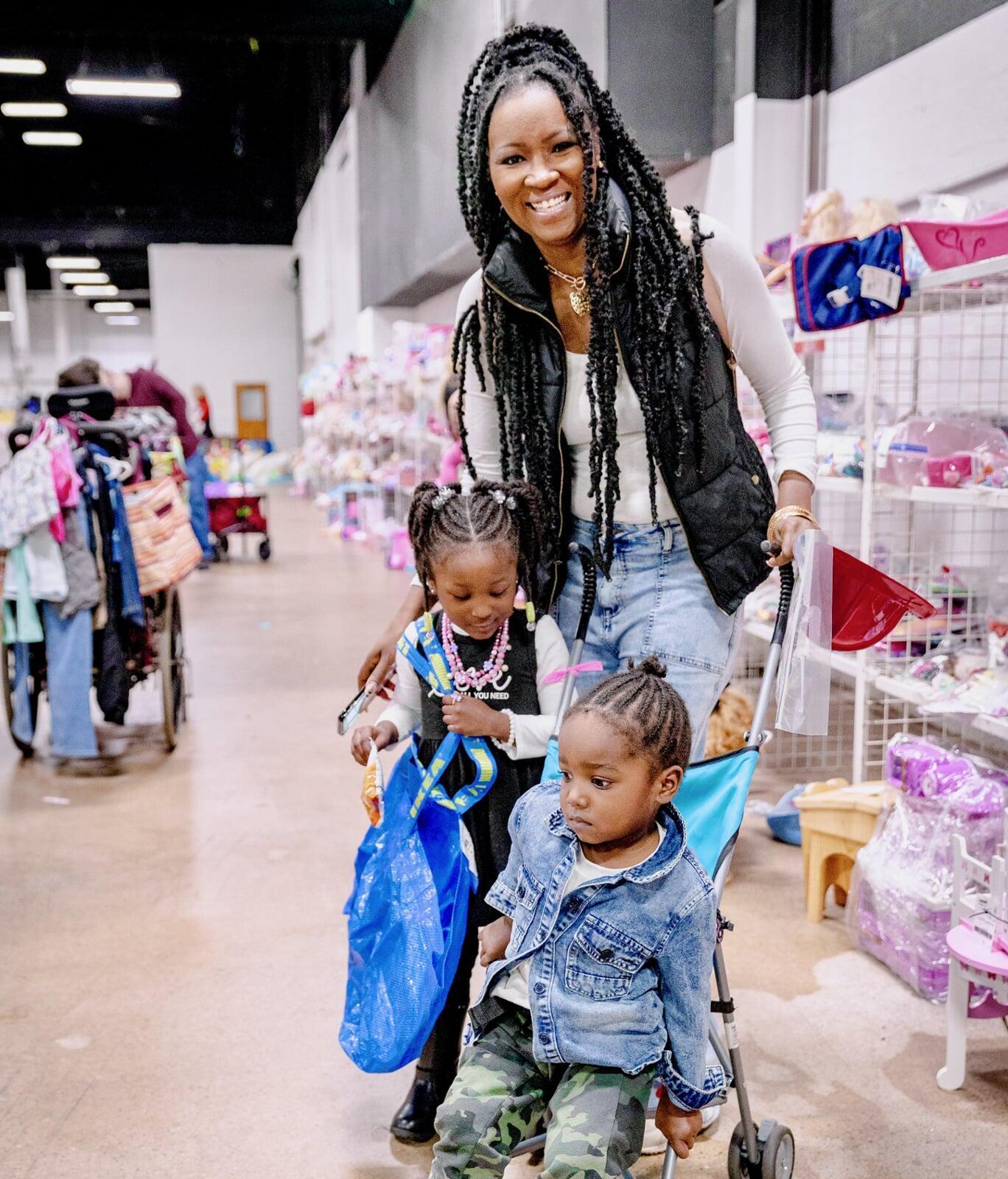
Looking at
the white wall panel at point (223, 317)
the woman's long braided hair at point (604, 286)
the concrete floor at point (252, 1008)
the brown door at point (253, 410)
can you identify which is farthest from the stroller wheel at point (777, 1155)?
the brown door at point (253, 410)

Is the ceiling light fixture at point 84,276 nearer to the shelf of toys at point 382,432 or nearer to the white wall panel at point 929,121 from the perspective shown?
the shelf of toys at point 382,432

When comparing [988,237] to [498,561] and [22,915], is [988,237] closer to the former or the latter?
[498,561]

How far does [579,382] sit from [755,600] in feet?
8.53

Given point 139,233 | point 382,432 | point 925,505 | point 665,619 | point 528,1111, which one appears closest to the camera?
point 528,1111

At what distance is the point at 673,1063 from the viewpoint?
161 centimetres

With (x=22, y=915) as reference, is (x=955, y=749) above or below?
above

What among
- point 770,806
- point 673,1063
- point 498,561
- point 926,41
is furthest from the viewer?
point 926,41

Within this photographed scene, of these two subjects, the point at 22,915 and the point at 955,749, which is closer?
the point at 955,749

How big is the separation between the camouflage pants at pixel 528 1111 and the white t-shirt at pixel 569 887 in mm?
37

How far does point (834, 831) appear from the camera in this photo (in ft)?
10.1

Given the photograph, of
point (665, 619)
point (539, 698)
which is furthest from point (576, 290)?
point (539, 698)

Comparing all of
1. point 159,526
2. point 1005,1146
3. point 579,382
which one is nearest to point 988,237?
point 579,382

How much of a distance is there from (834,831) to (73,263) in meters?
26.8

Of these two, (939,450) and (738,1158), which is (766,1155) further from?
(939,450)
